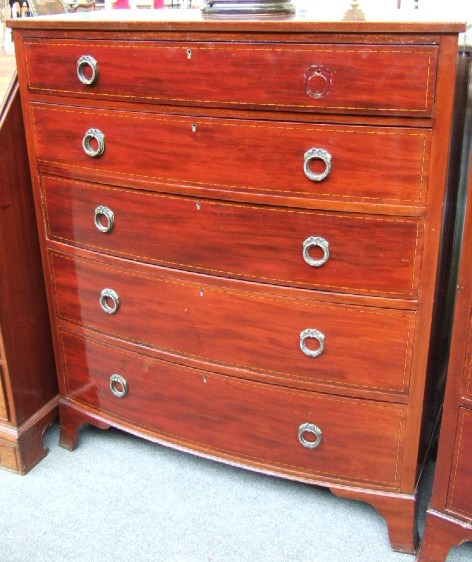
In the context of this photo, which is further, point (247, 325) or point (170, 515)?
point (170, 515)

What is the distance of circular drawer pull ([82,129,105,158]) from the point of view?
152 centimetres

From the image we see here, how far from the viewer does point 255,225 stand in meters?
1.43

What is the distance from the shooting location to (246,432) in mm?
1649

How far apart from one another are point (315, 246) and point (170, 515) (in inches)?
32.5

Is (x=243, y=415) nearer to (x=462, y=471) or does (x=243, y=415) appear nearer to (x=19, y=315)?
(x=462, y=471)

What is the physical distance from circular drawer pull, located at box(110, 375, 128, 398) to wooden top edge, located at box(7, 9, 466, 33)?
2.87 ft

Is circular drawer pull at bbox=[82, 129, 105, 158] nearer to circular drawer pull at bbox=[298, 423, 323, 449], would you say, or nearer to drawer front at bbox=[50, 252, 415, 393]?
drawer front at bbox=[50, 252, 415, 393]

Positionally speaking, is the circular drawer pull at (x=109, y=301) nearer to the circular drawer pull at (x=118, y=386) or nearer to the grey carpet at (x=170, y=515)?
the circular drawer pull at (x=118, y=386)

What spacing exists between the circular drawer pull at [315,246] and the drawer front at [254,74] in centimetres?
27

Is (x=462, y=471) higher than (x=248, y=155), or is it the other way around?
(x=248, y=155)

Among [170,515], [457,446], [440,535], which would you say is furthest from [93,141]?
[440,535]

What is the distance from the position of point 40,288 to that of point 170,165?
63 centimetres

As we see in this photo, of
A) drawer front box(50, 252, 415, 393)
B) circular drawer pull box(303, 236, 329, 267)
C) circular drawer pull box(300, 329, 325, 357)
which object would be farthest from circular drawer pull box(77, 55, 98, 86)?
circular drawer pull box(300, 329, 325, 357)

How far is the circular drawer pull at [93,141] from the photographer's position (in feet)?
4.97
